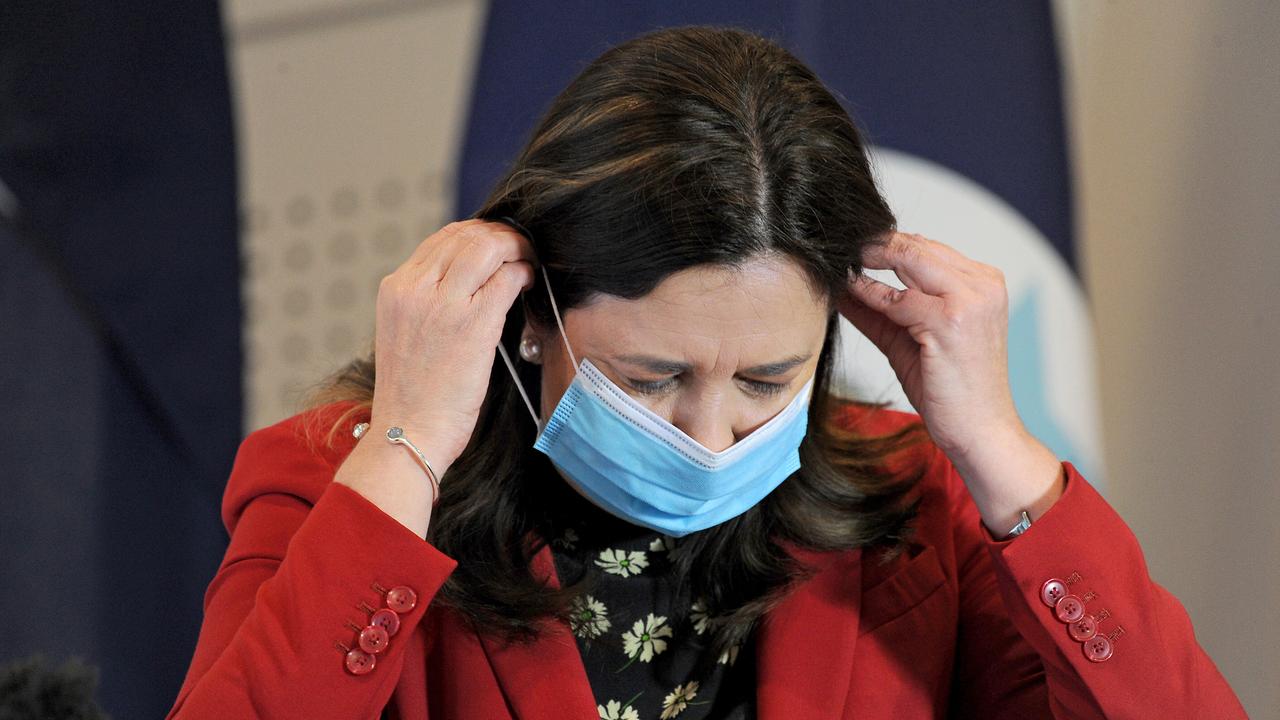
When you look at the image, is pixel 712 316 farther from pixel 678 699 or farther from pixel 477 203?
pixel 477 203

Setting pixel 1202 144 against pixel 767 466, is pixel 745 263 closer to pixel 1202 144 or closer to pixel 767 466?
pixel 767 466

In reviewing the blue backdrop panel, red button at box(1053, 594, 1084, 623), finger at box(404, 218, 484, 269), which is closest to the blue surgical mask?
finger at box(404, 218, 484, 269)

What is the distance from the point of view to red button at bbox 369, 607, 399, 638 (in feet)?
4.15

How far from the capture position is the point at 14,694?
3.29 ft

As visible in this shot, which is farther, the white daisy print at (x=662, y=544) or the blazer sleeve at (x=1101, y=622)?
the white daisy print at (x=662, y=544)

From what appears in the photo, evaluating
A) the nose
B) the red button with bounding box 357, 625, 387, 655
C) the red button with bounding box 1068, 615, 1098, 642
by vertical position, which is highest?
the nose

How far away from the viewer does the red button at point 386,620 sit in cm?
126

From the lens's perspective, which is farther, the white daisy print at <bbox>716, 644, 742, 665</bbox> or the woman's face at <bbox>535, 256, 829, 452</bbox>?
the white daisy print at <bbox>716, 644, 742, 665</bbox>

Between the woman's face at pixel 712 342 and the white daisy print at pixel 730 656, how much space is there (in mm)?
274

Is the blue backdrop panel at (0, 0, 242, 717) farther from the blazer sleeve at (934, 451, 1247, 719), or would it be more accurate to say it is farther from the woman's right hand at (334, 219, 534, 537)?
the blazer sleeve at (934, 451, 1247, 719)

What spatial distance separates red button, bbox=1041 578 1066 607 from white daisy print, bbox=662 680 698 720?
40 centimetres

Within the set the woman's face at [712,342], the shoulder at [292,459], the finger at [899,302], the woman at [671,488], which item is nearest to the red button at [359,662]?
the woman at [671,488]

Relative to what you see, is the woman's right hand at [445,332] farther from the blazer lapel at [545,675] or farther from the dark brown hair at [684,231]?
the blazer lapel at [545,675]

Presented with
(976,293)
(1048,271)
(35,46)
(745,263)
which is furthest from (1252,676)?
(35,46)
